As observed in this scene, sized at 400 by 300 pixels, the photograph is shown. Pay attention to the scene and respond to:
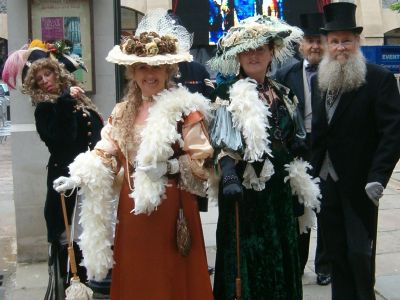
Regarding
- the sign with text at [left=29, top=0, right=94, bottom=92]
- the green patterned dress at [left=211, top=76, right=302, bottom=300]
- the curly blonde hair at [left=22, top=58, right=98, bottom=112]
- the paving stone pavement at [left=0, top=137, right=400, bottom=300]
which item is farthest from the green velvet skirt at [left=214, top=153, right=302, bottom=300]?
the sign with text at [left=29, top=0, right=94, bottom=92]

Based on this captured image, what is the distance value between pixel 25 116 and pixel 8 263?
1436mm

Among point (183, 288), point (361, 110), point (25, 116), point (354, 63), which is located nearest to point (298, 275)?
point (183, 288)

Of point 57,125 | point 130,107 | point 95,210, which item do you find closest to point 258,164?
point 130,107

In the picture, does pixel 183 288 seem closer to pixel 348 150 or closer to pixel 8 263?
pixel 348 150

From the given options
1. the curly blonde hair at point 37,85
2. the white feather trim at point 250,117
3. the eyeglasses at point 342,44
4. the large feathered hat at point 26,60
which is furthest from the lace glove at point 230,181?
the large feathered hat at point 26,60

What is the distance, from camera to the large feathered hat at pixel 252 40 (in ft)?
11.1

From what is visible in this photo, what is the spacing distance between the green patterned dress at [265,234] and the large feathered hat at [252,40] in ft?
0.44

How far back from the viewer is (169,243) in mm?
3346

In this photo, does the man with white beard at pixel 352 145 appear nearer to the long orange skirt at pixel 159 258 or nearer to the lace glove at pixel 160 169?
the long orange skirt at pixel 159 258

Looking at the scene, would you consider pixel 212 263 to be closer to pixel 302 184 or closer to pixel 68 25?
pixel 302 184

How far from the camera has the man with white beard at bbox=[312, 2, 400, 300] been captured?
364 cm

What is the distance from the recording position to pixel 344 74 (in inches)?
147

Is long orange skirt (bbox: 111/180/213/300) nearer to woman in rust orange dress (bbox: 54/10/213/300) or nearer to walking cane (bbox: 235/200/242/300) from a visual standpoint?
woman in rust orange dress (bbox: 54/10/213/300)

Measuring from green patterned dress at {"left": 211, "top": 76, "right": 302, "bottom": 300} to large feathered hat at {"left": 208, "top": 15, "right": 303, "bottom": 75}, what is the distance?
135 millimetres
